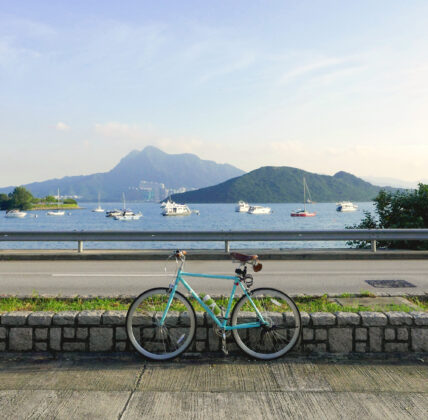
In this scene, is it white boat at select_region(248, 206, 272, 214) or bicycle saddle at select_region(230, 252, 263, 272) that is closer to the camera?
bicycle saddle at select_region(230, 252, 263, 272)

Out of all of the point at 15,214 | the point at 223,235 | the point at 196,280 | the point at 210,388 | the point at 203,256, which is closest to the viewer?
the point at 210,388

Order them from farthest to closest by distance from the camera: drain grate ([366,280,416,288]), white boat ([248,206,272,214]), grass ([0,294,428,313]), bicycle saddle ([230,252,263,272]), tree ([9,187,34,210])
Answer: tree ([9,187,34,210]) < white boat ([248,206,272,214]) < drain grate ([366,280,416,288]) < grass ([0,294,428,313]) < bicycle saddle ([230,252,263,272])

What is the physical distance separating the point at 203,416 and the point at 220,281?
264 inches

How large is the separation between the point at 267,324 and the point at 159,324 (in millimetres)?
1138

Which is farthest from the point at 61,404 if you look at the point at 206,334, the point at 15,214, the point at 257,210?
the point at 15,214

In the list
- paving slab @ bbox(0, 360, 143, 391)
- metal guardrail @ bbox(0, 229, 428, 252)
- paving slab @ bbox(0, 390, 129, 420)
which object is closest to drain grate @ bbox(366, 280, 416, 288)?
metal guardrail @ bbox(0, 229, 428, 252)

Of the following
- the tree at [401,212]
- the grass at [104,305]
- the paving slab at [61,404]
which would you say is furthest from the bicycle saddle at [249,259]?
the tree at [401,212]

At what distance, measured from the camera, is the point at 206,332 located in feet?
16.6

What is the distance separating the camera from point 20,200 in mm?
181250

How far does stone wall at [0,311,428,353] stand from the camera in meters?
5.06

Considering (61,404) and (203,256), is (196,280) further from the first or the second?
(61,404)

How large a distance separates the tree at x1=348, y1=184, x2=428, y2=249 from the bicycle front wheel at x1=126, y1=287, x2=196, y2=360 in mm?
14857

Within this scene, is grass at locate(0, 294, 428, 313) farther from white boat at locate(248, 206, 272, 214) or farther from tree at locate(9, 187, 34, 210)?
tree at locate(9, 187, 34, 210)

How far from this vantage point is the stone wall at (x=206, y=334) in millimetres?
5062
